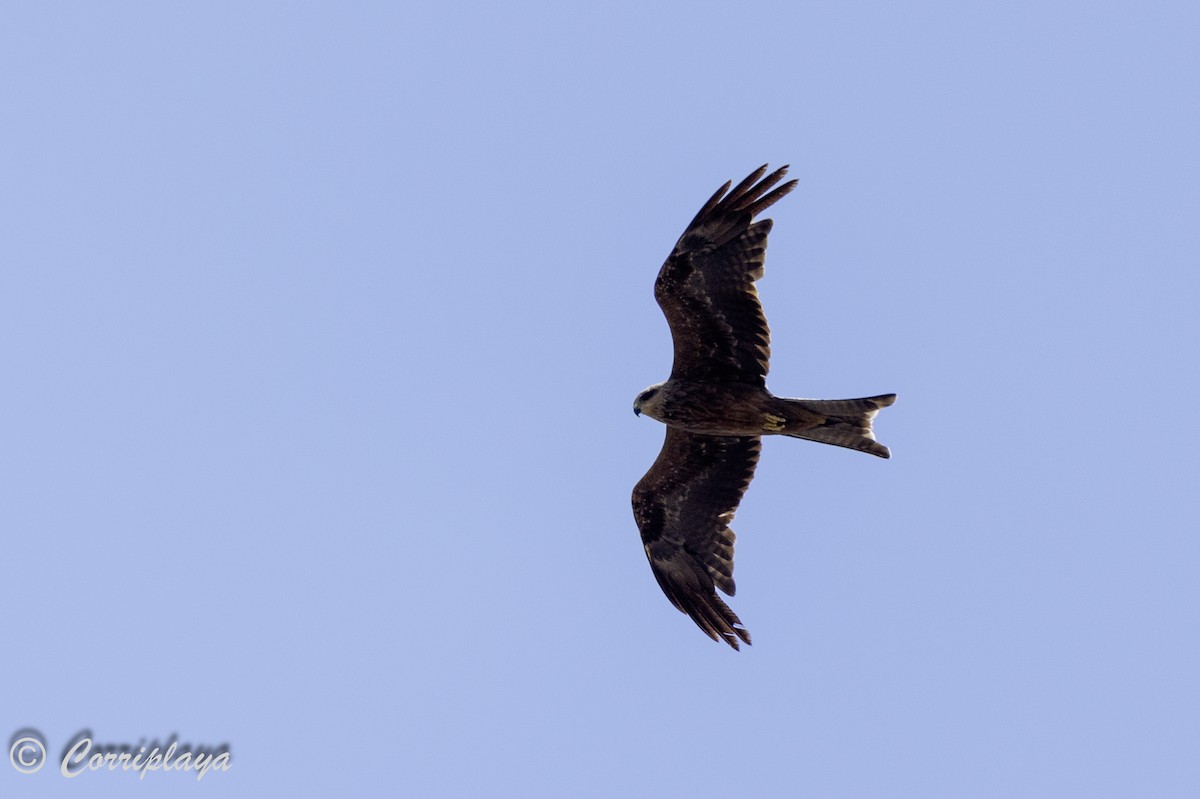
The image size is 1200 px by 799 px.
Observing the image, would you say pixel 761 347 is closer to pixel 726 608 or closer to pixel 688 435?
pixel 688 435

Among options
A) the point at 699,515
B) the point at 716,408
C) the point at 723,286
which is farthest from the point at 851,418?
the point at 699,515

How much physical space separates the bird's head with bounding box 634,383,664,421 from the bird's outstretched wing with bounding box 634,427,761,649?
52 cm

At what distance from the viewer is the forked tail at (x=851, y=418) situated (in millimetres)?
16750

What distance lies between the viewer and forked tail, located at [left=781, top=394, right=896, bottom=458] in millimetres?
16750

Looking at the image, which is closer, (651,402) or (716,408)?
(716,408)

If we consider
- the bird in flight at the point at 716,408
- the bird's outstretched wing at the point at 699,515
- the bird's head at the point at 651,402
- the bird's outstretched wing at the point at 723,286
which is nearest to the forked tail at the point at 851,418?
the bird in flight at the point at 716,408

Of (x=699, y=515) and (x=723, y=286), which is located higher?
(x=723, y=286)

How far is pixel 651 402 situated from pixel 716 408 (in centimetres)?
76

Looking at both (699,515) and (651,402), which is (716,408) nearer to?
(651,402)

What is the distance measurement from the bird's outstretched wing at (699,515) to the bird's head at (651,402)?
52 centimetres

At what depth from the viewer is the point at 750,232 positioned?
16.6 m

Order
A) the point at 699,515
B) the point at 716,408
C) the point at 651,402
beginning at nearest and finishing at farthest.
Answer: the point at 716,408 < the point at 651,402 < the point at 699,515

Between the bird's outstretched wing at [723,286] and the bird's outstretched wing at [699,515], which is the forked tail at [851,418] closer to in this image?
the bird's outstretched wing at [723,286]

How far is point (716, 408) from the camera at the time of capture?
56.2 ft
